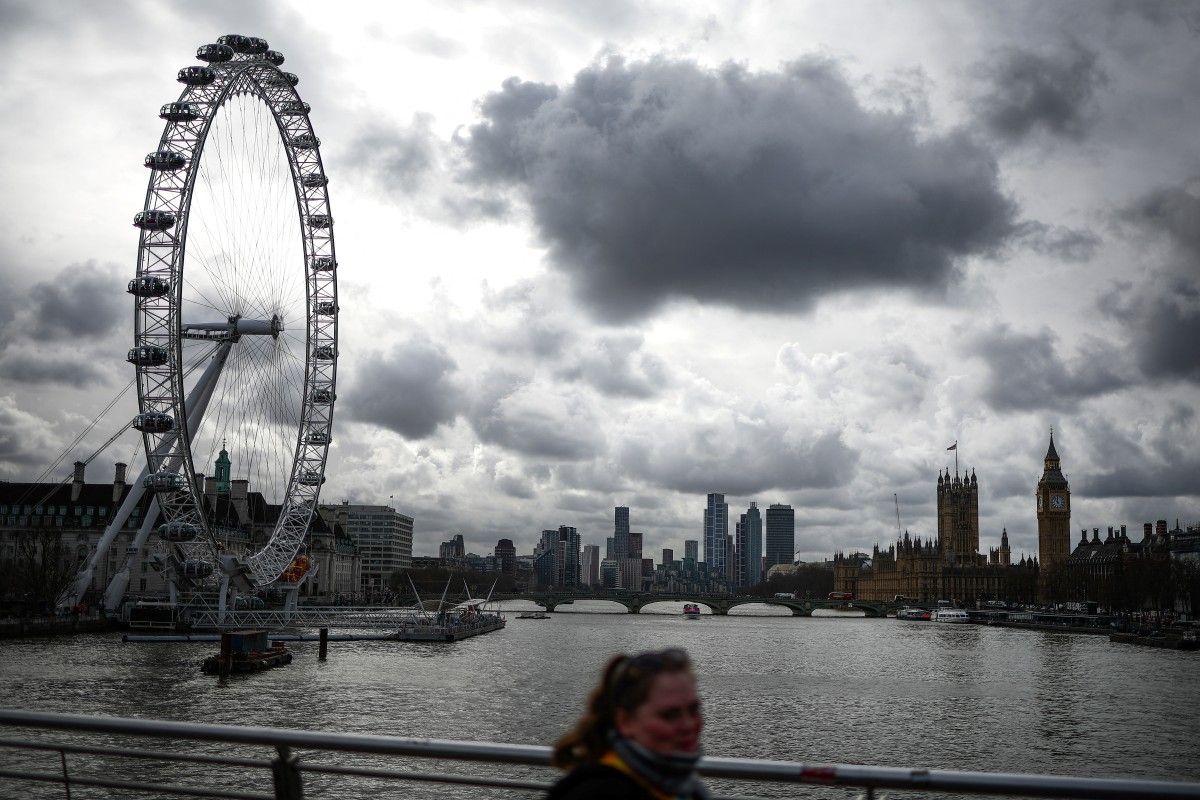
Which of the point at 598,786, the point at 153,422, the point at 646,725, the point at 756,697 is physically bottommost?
the point at 756,697

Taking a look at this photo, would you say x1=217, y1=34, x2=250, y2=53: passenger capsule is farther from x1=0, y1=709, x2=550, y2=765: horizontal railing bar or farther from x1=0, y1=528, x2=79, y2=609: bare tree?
x1=0, y1=709, x2=550, y2=765: horizontal railing bar

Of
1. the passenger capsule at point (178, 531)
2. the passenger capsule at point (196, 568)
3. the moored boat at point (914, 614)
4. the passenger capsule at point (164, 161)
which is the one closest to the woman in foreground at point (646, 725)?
the passenger capsule at point (164, 161)

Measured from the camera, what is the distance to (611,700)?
3.50m

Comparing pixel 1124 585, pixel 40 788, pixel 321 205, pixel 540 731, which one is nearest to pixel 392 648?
pixel 321 205

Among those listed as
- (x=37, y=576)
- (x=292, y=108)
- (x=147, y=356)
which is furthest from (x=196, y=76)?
(x=37, y=576)

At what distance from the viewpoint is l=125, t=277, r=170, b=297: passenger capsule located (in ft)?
193

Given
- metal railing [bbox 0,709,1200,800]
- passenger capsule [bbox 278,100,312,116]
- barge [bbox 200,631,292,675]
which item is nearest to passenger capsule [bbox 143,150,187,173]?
passenger capsule [bbox 278,100,312,116]

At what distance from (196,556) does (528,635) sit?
3653 cm

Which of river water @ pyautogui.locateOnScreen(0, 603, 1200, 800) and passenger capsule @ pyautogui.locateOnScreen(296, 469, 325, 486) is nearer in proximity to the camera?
river water @ pyautogui.locateOnScreen(0, 603, 1200, 800)

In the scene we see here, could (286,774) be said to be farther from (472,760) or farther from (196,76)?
(196,76)

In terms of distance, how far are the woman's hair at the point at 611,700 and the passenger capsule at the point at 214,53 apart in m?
62.1

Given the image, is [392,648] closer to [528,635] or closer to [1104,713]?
[528,635]

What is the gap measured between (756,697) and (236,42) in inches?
1678

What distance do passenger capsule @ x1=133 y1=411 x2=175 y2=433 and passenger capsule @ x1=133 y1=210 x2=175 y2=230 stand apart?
31.6ft
